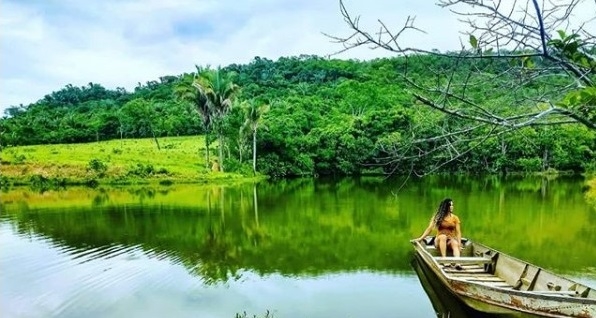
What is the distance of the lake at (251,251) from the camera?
32.5 ft

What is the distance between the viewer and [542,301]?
257 inches

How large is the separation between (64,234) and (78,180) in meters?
21.0

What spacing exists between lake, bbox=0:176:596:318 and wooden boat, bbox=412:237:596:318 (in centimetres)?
70

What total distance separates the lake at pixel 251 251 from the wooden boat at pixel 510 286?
70 cm

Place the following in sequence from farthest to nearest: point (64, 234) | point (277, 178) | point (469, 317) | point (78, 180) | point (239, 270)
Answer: point (277, 178) → point (78, 180) → point (64, 234) → point (239, 270) → point (469, 317)

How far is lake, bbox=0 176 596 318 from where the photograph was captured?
9.91 meters

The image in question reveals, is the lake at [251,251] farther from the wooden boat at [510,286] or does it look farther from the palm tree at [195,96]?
the palm tree at [195,96]

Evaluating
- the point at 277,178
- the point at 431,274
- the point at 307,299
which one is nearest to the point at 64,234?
the point at 307,299

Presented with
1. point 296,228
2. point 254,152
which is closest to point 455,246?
point 296,228

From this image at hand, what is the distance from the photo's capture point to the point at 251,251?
47.1ft

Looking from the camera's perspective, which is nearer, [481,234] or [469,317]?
[469,317]

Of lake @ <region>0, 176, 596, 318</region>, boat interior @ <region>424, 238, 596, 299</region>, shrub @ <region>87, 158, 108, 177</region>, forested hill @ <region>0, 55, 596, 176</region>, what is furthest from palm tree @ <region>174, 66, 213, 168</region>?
boat interior @ <region>424, 238, 596, 299</region>

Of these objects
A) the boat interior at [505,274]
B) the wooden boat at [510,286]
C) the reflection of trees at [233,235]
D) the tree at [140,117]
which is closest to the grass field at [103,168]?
the tree at [140,117]

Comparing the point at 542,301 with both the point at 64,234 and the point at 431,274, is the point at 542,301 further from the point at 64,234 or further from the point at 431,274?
the point at 64,234
